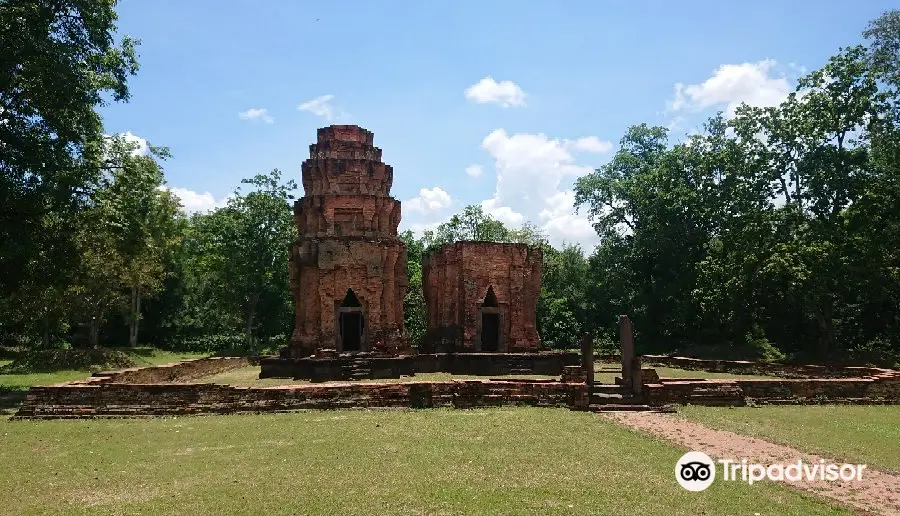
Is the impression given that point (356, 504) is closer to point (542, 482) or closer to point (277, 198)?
point (542, 482)

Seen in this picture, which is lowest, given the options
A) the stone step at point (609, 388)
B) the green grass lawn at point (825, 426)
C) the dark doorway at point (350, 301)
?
the green grass lawn at point (825, 426)

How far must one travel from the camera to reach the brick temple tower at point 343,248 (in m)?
23.6

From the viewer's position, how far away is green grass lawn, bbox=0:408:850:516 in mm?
6379

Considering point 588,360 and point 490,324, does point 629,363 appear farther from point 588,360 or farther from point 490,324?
point 490,324

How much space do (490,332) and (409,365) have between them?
664 centimetres

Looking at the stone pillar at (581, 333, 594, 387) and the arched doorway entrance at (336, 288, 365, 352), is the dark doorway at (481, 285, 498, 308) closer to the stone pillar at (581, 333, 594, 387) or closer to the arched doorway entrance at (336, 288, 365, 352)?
the arched doorway entrance at (336, 288, 365, 352)

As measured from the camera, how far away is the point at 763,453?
29.6 ft

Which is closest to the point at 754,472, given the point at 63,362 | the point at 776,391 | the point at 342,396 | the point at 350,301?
the point at 776,391

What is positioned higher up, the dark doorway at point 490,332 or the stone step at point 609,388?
the dark doorway at point 490,332

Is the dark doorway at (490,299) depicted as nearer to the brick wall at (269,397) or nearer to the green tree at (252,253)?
the brick wall at (269,397)

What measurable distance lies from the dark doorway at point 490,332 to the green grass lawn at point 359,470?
Answer: 15349 millimetres

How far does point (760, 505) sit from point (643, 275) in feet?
111

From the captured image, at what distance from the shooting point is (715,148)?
3562cm

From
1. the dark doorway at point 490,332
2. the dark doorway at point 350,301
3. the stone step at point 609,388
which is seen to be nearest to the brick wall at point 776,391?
the stone step at point 609,388
